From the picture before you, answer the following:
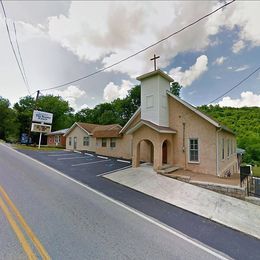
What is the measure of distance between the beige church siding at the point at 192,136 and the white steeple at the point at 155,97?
0.70 metres

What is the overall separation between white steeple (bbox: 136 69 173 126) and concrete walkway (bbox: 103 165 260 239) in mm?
4853

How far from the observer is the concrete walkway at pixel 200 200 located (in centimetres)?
636

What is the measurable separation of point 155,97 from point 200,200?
877 centimetres

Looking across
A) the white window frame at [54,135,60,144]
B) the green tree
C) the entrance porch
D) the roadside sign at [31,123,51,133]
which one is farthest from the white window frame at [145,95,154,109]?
the green tree

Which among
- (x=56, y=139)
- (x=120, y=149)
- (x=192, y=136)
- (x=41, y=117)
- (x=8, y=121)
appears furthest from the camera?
(x=8, y=121)

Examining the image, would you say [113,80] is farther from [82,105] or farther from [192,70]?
[82,105]

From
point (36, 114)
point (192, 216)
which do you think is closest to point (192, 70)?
point (192, 216)

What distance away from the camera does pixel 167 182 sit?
34.7 feet

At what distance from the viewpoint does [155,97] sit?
14.7 m

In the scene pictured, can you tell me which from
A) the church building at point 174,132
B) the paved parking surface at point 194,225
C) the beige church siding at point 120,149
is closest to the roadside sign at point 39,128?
the beige church siding at point 120,149

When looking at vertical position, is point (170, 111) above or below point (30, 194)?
above

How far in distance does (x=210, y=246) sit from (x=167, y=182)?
19.8ft

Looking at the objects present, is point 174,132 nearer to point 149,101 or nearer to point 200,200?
point 149,101

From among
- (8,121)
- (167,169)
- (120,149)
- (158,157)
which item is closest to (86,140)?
(120,149)
